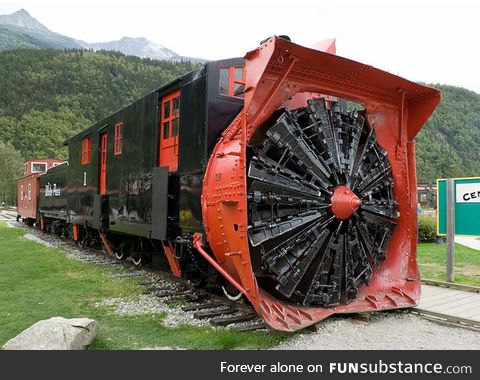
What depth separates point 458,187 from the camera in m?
8.18

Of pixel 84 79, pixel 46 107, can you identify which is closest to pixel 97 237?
pixel 46 107

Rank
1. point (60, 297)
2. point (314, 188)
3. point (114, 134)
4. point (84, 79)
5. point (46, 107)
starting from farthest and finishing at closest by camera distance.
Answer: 1. point (84, 79)
2. point (46, 107)
3. point (114, 134)
4. point (60, 297)
5. point (314, 188)

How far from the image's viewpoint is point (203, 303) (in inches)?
253

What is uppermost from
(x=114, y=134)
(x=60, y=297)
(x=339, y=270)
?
(x=114, y=134)

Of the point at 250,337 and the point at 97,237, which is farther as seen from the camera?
the point at 97,237

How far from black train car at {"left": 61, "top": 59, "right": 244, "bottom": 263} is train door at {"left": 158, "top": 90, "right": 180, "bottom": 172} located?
15 mm

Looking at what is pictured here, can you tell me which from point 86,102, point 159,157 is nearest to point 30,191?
point 159,157

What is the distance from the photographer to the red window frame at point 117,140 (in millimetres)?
9250

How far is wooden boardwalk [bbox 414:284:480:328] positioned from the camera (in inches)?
218

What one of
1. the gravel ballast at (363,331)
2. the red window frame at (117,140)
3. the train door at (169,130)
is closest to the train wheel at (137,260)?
the red window frame at (117,140)

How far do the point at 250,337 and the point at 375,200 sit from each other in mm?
2324

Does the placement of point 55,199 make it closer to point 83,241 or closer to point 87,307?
point 83,241

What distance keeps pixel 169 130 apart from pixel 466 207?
541 centimetres

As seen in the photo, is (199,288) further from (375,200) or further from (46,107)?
(46,107)
